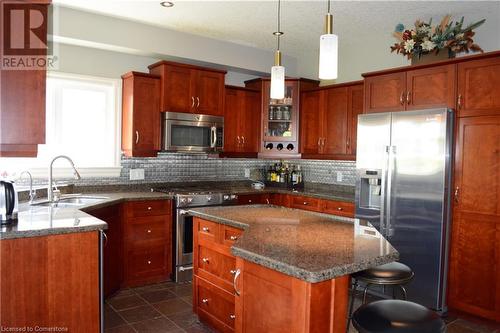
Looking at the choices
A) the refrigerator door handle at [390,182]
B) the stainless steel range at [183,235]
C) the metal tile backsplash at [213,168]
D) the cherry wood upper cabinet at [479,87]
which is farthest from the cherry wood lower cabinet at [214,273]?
the cherry wood upper cabinet at [479,87]

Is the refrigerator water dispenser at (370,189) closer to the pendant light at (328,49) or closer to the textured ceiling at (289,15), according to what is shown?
the textured ceiling at (289,15)

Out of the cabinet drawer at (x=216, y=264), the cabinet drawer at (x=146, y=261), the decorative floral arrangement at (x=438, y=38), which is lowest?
the cabinet drawer at (x=146, y=261)

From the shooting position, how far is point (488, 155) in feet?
10.5

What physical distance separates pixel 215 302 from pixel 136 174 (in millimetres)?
2233

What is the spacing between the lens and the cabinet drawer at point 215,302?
105 inches

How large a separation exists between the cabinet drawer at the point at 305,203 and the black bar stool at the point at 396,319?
8.84 feet

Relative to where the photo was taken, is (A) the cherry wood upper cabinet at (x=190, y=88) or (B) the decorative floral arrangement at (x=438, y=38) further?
(A) the cherry wood upper cabinet at (x=190, y=88)

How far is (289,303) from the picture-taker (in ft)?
5.51

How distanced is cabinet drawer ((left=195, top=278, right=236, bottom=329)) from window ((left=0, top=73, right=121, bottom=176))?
2.03 m

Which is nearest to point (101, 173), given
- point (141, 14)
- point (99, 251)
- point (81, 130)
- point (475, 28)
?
point (81, 130)

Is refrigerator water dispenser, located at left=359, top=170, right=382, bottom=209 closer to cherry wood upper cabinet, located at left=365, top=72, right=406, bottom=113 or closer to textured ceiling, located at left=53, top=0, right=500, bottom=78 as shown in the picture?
cherry wood upper cabinet, located at left=365, top=72, right=406, bottom=113

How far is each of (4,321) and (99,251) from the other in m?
0.60

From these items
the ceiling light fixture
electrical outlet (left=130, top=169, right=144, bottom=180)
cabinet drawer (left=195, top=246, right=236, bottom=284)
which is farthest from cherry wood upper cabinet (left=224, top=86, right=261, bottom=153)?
cabinet drawer (left=195, top=246, right=236, bottom=284)

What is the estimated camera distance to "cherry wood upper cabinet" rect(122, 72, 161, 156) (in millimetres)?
4164
